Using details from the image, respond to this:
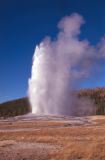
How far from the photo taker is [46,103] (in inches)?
4813

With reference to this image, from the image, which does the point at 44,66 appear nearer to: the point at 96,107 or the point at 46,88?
the point at 46,88

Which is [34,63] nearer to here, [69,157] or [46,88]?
[46,88]

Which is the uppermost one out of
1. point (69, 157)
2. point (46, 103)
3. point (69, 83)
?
point (69, 83)

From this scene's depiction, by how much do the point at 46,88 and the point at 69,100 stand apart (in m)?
13.1

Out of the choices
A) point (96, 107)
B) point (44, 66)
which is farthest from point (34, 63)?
point (96, 107)

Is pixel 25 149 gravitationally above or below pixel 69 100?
below

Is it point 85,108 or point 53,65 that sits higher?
point 53,65

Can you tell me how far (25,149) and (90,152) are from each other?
19.4 ft

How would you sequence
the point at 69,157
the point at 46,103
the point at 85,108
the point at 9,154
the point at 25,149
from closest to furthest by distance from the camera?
the point at 69,157
the point at 9,154
the point at 25,149
the point at 46,103
the point at 85,108

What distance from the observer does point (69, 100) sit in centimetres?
13425

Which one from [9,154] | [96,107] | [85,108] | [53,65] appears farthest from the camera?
[96,107]

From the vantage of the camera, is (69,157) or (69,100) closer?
(69,157)

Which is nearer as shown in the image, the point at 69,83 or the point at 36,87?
the point at 36,87

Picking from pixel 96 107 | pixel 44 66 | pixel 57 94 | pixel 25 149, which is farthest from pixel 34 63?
pixel 25 149
